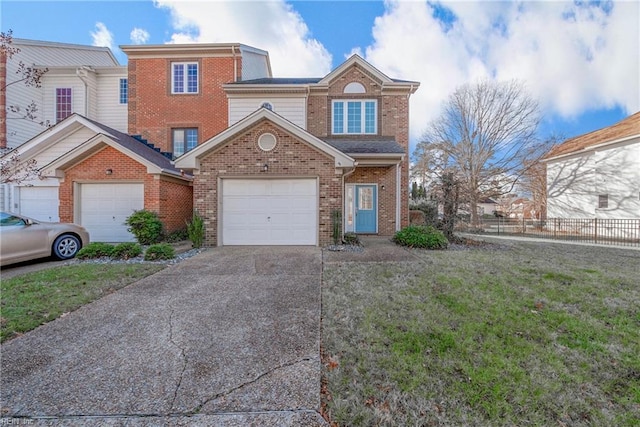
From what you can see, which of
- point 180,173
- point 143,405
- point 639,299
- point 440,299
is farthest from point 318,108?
point 143,405

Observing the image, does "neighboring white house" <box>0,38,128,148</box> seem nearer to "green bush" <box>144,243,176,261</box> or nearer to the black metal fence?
"green bush" <box>144,243,176,261</box>

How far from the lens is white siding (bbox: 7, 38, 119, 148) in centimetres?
1444

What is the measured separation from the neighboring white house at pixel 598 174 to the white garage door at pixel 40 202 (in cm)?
2951

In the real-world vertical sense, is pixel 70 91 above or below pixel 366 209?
above

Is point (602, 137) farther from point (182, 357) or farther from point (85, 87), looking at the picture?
point (85, 87)

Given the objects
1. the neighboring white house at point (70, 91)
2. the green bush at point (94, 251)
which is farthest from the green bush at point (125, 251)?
the neighboring white house at point (70, 91)

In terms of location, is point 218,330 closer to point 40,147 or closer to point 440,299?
point 440,299

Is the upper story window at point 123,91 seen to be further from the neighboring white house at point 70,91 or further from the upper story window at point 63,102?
the upper story window at point 63,102

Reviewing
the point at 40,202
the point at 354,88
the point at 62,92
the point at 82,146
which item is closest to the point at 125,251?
the point at 82,146

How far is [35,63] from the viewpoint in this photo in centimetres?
1562

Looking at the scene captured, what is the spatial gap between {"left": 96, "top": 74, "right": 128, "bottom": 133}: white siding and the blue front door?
13999mm

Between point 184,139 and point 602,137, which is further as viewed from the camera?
point 602,137

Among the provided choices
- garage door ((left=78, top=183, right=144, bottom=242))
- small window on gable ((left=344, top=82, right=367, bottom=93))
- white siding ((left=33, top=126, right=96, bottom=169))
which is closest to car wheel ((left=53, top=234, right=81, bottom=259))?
garage door ((left=78, top=183, right=144, bottom=242))

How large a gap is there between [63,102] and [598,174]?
33435 millimetres
